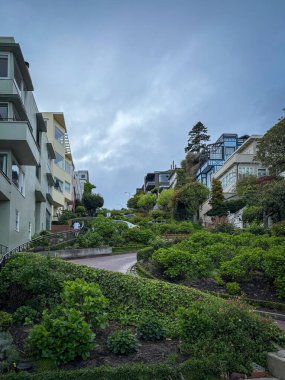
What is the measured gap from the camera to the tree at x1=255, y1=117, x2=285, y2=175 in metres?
35.3

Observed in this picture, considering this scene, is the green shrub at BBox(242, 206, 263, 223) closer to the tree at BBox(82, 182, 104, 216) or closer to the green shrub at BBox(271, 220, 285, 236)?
the green shrub at BBox(271, 220, 285, 236)

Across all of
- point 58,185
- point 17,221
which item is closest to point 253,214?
point 17,221

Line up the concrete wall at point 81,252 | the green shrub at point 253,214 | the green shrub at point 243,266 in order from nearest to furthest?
the green shrub at point 243,266
the concrete wall at point 81,252
the green shrub at point 253,214

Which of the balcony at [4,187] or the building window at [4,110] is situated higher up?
the building window at [4,110]

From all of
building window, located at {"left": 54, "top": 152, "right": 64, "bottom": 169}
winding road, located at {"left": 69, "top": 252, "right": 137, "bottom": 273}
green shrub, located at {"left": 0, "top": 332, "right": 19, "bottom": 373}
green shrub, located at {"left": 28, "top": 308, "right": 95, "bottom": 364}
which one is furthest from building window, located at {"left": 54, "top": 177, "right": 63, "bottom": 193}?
green shrub, located at {"left": 28, "top": 308, "right": 95, "bottom": 364}

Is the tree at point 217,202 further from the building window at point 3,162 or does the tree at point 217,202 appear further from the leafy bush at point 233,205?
the building window at point 3,162

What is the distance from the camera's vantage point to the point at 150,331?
814cm

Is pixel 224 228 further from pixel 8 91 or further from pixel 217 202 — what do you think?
pixel 217 202

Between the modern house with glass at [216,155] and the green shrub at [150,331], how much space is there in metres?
64.8

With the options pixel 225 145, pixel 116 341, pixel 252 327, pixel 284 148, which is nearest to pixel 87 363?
pixel 116 341

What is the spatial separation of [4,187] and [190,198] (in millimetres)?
34029

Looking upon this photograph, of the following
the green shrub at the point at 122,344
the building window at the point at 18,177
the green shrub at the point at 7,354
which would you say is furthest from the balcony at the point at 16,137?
the green shrub at the point at 122,344

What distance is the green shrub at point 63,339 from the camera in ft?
22.1

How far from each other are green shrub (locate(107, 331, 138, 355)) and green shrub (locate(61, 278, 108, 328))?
33 centimetres
